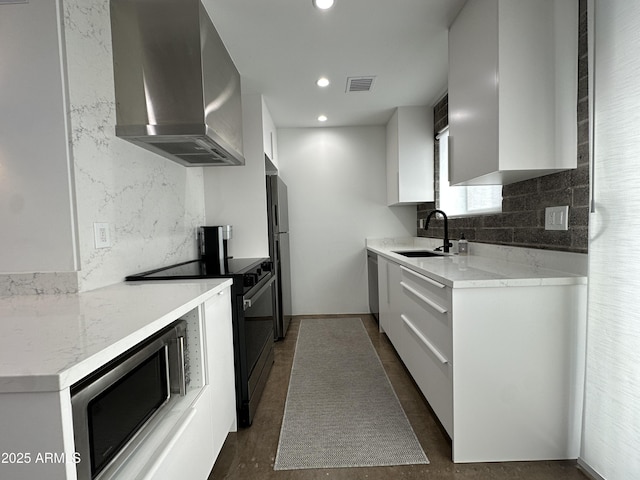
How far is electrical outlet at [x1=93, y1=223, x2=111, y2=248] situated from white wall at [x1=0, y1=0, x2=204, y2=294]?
0.07ft

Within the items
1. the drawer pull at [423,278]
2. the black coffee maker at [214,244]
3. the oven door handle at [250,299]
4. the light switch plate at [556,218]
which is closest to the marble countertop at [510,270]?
the drawer pull at [423,278]

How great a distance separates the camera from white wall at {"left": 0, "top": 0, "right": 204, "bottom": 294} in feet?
4.18

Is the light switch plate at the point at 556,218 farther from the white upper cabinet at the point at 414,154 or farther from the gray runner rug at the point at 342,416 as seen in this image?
the white upper cabinet at the point at 414,154

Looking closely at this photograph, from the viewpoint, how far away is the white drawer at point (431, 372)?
1548 mm

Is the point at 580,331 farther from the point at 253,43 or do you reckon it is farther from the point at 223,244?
the point at 253,43

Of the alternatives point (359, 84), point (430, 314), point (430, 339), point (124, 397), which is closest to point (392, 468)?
point (430, 339)

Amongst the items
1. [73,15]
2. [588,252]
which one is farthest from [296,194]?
[588,252]

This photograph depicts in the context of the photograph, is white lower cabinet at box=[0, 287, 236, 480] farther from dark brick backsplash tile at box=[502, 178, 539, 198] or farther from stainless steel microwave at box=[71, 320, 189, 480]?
dark brick backsplash tile at box=[502, 178, 539, 198]

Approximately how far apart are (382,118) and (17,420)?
3.86 m

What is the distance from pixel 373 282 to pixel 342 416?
195 cm

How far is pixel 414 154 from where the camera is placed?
134 inches

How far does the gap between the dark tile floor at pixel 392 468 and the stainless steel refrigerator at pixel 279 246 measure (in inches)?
44.4

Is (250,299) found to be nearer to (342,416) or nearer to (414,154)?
(342,416)

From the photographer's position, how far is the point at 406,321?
2236 mm
